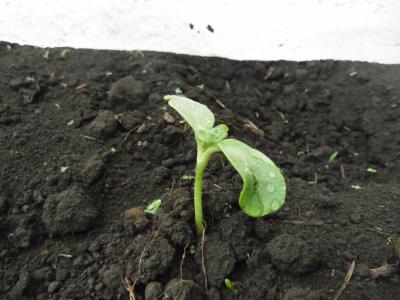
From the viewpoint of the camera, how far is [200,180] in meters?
1.14

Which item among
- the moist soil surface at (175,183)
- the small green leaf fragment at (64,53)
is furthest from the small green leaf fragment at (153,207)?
the small green leaf fragment at (64,53)

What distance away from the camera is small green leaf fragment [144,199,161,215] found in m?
1.33

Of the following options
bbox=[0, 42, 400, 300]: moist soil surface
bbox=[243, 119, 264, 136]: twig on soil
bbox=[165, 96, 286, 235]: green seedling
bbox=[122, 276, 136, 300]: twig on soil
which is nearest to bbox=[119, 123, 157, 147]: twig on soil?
bbox=[0, 42, 400, 300]: moist soil surface

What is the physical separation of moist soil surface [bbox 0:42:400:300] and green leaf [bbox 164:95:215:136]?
1.09 feet

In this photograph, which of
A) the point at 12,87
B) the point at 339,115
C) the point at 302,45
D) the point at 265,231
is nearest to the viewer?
the point at 265,231

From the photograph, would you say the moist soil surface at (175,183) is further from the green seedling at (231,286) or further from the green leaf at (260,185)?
the green leaf at (260,185)

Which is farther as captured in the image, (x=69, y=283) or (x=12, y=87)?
(x=12, y=87)

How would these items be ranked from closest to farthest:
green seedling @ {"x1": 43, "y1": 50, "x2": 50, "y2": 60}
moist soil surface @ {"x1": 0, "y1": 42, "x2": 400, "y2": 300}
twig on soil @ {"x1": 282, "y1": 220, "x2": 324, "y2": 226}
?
moist soil surface @ {"x1": 0, "y1": 42, "x2": 400, "y2": 300} < twig on soil @ {"x1": 282, "y1": 220, "x2": 324, "y2": 226} < green seedling @ {"x1": 43, "y1": 50, "x2": 50, "y2": 60}

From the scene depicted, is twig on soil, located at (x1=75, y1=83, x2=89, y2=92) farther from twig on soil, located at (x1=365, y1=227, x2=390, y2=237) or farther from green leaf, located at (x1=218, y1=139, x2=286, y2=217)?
twig on soil, located at (x1=365, y1=227, x2=390, y2=237)

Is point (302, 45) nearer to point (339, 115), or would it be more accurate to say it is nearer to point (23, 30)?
point (339, 115)

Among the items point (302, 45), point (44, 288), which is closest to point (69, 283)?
point (44, 288)

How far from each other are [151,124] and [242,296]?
2.56ft

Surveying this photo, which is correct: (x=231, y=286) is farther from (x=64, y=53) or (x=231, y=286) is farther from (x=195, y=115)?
(x=64, y=53)

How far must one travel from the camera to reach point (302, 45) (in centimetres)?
158
